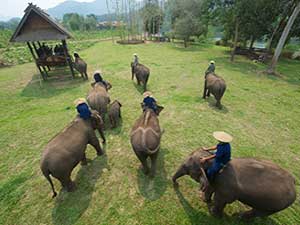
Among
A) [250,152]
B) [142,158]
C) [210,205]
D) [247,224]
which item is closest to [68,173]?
[142,158]

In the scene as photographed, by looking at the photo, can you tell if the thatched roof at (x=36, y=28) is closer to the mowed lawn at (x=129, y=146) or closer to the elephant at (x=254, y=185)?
the mowed lawn at (x=129, y=146)

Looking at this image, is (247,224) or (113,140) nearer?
(247,224)

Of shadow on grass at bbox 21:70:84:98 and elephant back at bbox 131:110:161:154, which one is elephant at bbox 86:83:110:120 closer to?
elephant back at bbox 131:110:161:154

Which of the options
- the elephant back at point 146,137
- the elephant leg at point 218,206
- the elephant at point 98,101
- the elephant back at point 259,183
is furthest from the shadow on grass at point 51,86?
the elephant back at point 259,183

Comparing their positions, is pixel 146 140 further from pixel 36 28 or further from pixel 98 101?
pixel 36 28

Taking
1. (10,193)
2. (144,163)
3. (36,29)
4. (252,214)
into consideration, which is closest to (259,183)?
(252,214)

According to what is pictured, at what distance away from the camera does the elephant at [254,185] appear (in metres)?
2.76

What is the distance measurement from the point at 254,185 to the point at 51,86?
1200cm

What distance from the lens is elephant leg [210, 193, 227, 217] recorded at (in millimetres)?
→ 3136

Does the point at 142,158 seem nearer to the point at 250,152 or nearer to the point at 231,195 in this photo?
the point at 231,195

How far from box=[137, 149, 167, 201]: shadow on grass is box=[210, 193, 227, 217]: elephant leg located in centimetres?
117

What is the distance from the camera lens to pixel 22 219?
143 inches

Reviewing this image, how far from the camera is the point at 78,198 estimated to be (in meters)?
3.95

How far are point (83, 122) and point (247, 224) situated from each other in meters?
4.32
